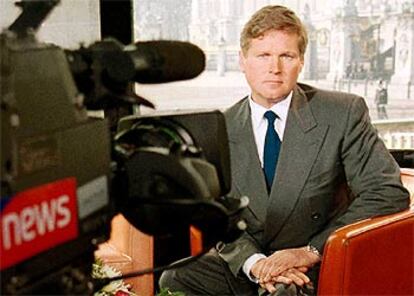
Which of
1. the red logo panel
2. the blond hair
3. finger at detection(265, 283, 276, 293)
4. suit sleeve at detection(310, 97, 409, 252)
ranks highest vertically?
the blond hair

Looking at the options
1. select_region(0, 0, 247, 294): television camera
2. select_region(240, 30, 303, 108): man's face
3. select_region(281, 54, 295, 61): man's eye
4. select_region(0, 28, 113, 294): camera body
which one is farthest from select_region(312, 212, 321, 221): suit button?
select_region(0, 28, 113, 294): camera body

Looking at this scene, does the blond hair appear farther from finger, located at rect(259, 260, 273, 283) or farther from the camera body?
the camera body

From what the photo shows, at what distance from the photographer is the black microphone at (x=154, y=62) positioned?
900 mm

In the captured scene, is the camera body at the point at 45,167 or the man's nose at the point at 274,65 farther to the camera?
the man's nose at the point at 274,65

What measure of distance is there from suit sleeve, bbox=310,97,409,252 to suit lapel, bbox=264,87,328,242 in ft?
0.31

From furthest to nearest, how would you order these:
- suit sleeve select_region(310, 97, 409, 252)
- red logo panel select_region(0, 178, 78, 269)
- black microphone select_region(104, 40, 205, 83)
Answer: suit sleeve select_region(310, 97, 409, 252) → black microphone select_region(104, 40, 205, 83) → red logo panel select_region(0, 178, 78, 269)

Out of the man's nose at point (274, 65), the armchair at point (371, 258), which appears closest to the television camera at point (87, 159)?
the armchair at point (371, 258)

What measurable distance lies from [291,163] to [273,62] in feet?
1.03

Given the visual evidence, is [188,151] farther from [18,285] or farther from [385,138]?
[385,138]

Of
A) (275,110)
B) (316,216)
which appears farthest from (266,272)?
(275,110)

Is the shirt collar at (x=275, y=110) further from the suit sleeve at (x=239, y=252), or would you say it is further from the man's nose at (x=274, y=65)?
the suit sleeve at (x=239, y=252)

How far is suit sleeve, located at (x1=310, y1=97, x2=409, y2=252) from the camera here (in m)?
2.22

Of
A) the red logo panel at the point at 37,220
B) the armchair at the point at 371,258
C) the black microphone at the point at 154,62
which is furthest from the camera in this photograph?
the armchair at the point at 371,258

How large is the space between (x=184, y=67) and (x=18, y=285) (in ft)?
1.14
